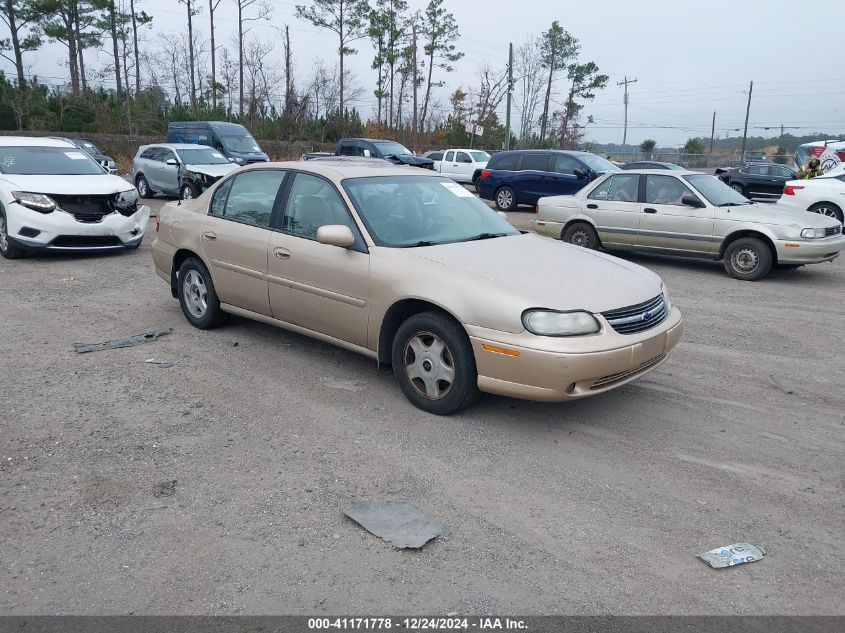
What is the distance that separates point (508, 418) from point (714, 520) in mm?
1525

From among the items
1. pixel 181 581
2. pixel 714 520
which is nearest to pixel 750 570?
pixel 714 520

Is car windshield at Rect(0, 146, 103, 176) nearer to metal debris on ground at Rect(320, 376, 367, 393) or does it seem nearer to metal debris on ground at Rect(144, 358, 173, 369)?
metal debris on ground at Rect(144, 358, 173, 369)

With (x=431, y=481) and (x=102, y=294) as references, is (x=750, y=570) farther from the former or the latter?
(x=102, y=294)

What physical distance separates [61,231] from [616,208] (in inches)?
316

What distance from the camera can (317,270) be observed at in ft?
17.0

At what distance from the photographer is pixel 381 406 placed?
15.9 feet

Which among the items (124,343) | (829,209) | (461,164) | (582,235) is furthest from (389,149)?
(124,343)

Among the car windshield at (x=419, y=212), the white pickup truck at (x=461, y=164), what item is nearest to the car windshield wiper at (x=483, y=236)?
the car windshield at (x=419, y=212)

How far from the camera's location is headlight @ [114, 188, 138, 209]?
33.7ft

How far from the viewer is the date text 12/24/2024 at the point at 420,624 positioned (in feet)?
8.80

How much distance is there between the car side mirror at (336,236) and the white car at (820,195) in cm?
1158

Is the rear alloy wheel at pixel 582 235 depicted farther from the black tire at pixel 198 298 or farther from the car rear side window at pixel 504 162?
the car rear side window at pixel 504 162

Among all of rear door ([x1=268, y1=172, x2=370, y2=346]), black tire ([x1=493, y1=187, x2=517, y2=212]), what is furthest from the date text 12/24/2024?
black tire ([x1=493, y1=187, x2=517, y2=212])

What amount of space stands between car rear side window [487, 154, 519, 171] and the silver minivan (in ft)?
22.9
